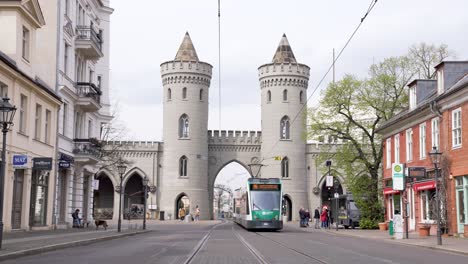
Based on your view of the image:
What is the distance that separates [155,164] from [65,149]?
1600 inches

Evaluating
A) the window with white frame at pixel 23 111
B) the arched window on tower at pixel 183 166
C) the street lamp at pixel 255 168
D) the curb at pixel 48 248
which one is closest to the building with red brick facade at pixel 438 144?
the curb at pixel 48 248

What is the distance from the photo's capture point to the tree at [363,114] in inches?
1839

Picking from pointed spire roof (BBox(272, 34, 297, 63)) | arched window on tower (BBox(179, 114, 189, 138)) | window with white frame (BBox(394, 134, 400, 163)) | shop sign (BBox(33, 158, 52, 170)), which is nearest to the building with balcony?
shop sign (BBox(33, 158, 52, 170))

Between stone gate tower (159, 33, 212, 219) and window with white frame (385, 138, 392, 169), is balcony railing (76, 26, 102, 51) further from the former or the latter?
stone gate tower (159, 33, 212, 219)

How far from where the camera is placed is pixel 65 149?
34.6 metres

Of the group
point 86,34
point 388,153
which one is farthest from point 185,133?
point 86,34

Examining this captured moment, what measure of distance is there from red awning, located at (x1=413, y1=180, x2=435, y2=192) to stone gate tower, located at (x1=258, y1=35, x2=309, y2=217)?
39.0m

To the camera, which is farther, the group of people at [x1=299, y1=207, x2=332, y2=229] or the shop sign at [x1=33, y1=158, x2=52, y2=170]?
the group of people at [x1=299, y1=207, x2=332, y2=229]

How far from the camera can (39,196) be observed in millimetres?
30641

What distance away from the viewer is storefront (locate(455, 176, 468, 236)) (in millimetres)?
28531

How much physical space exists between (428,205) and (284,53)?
47433 millimetres

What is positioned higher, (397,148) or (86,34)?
(86,34)

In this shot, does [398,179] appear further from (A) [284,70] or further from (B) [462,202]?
(A) [284,70]

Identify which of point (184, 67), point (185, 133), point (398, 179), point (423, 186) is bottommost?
point (423, 186)
